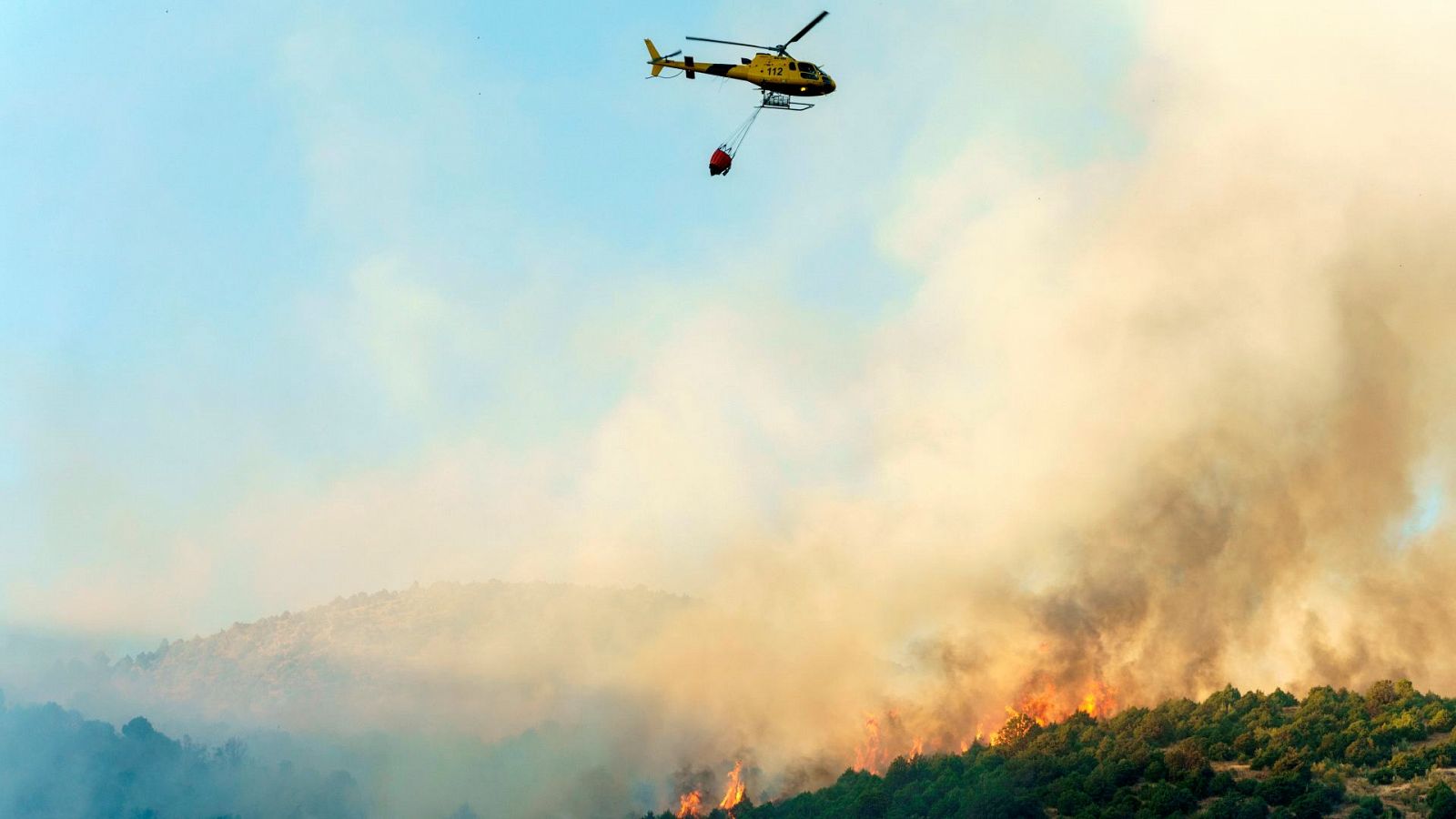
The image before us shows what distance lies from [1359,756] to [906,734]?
6698 centimetres

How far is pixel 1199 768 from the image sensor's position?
503 feet

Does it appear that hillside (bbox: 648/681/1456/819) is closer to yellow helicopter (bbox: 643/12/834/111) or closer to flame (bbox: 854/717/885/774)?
flame (bbox: 854/717/885/774)

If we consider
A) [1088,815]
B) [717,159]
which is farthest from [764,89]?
[1088,815]

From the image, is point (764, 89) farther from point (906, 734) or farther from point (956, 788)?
point (906, 734)

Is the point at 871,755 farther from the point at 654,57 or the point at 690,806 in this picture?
the point at 654,57

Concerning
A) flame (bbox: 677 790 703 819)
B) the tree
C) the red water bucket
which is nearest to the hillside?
the tree

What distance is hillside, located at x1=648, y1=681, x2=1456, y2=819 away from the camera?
143250 millimetres

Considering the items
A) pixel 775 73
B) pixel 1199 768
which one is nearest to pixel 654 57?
pixel 775 73

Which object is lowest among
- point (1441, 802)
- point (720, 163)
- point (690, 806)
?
point (1441, 802)

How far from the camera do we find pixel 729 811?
189 m

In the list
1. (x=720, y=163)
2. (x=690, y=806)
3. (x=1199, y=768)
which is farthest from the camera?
(x=690, y=806)

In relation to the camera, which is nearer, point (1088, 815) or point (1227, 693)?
point (1088, 815)

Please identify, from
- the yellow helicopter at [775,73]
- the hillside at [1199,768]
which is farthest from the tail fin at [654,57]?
the hillside at [1199,768]

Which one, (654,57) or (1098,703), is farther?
(1098,703)
